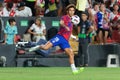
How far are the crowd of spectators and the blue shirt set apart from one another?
1.09 m

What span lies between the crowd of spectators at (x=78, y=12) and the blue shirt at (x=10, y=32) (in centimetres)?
109

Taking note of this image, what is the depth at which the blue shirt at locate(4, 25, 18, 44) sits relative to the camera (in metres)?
21.2

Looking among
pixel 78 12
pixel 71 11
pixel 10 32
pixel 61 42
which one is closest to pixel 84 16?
pixel 78 12

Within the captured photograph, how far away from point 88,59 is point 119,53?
123 cm

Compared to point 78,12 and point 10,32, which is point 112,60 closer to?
point 78,12

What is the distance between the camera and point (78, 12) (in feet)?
72.4

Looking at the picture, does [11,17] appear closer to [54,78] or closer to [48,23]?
[48,23]

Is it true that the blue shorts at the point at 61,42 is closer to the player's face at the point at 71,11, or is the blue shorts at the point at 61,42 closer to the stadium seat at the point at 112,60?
the player's face at the point at 71,11

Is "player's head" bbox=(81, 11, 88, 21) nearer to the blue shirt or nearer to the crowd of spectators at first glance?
the crowd of spectators

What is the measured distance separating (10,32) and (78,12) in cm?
293

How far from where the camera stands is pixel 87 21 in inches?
839

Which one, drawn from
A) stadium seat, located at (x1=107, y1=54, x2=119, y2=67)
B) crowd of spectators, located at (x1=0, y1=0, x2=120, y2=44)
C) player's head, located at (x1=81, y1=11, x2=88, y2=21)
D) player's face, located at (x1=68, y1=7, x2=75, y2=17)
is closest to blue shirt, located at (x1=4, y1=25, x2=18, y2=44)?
crowd of spectators, located at (x1=0, y1=0, x2=120, y2=44)

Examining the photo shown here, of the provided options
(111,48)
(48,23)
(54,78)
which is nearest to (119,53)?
(111,48)

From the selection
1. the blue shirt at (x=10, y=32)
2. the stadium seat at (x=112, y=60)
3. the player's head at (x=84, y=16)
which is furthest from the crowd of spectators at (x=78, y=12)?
the blue shirt at (x=10, y=32)
